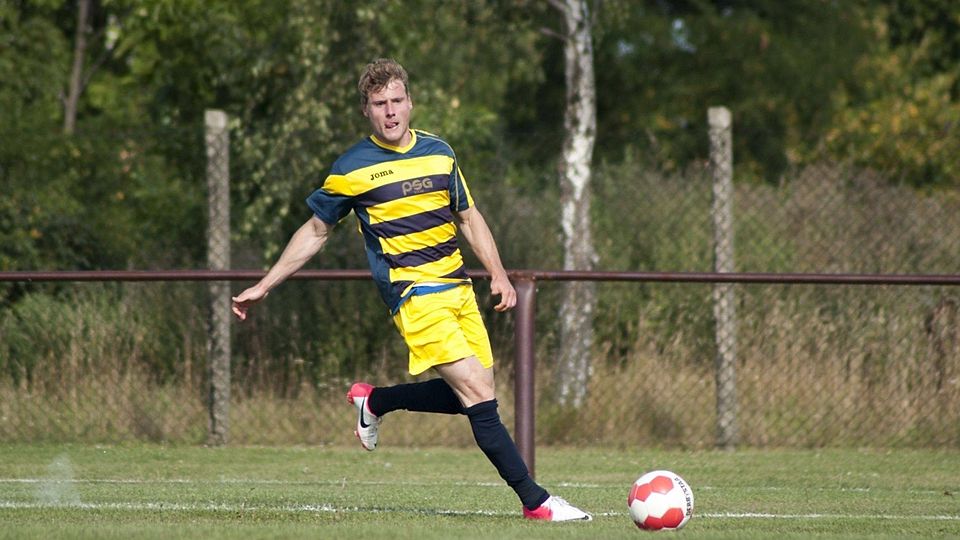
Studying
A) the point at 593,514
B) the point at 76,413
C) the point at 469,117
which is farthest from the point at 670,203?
the point at 593,514

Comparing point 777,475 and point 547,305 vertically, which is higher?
point 547,305

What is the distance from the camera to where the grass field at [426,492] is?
6566 millimetres

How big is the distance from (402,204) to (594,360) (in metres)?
5.52

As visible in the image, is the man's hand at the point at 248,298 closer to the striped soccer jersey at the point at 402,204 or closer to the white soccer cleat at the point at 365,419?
the striped soccer jersey at the point at 402,204

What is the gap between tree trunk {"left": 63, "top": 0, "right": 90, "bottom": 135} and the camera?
21938mm

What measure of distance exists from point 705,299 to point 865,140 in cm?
1481

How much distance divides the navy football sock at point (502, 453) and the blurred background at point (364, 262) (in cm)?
455

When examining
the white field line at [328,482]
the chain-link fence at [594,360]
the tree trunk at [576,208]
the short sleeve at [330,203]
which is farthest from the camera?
the tree trunk at [576,208]

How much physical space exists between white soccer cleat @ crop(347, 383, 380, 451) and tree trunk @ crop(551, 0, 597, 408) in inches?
172

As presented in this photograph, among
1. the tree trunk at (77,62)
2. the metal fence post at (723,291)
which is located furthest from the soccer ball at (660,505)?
the tree trunk at (77,62)

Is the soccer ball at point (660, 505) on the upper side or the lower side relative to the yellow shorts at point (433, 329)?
lower

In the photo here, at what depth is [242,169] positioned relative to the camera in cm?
1362

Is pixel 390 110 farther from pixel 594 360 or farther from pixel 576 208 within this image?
pixel 576 208

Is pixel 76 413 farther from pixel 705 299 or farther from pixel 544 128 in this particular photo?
pixel 544 128
